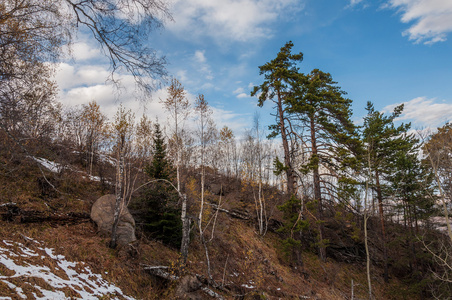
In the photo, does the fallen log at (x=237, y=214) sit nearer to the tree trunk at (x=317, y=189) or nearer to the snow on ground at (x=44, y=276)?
the tree trunk at (x=317, y=189)

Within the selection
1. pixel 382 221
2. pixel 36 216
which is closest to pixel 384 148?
pixel 382 221

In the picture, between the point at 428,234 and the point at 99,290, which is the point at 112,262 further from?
the point at 428,234

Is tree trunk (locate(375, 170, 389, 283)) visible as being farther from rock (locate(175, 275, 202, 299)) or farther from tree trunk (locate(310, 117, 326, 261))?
rock (locate(175, 275, 202, 299))

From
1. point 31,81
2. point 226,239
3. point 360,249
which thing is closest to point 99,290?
point 31,81

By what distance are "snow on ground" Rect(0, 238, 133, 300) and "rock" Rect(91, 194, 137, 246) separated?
261cm

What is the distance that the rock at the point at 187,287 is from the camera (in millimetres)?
8289

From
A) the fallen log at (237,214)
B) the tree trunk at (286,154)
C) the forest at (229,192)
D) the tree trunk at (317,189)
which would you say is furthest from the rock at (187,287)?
the fallen log at (237,214)

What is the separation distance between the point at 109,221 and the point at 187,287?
15.3ft

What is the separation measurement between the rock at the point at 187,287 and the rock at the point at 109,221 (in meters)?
3.06

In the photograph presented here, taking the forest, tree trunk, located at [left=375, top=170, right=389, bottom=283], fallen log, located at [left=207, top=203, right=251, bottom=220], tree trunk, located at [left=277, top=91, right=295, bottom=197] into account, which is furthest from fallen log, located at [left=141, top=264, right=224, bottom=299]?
tree trunk, located at [left=375, top=170, right=389, bottom=283]

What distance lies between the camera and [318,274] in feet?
53.7

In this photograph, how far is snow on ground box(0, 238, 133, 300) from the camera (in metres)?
4.98

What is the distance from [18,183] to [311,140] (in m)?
16.7

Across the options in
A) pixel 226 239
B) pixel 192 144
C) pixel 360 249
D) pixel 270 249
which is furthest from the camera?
pixel 192 144
